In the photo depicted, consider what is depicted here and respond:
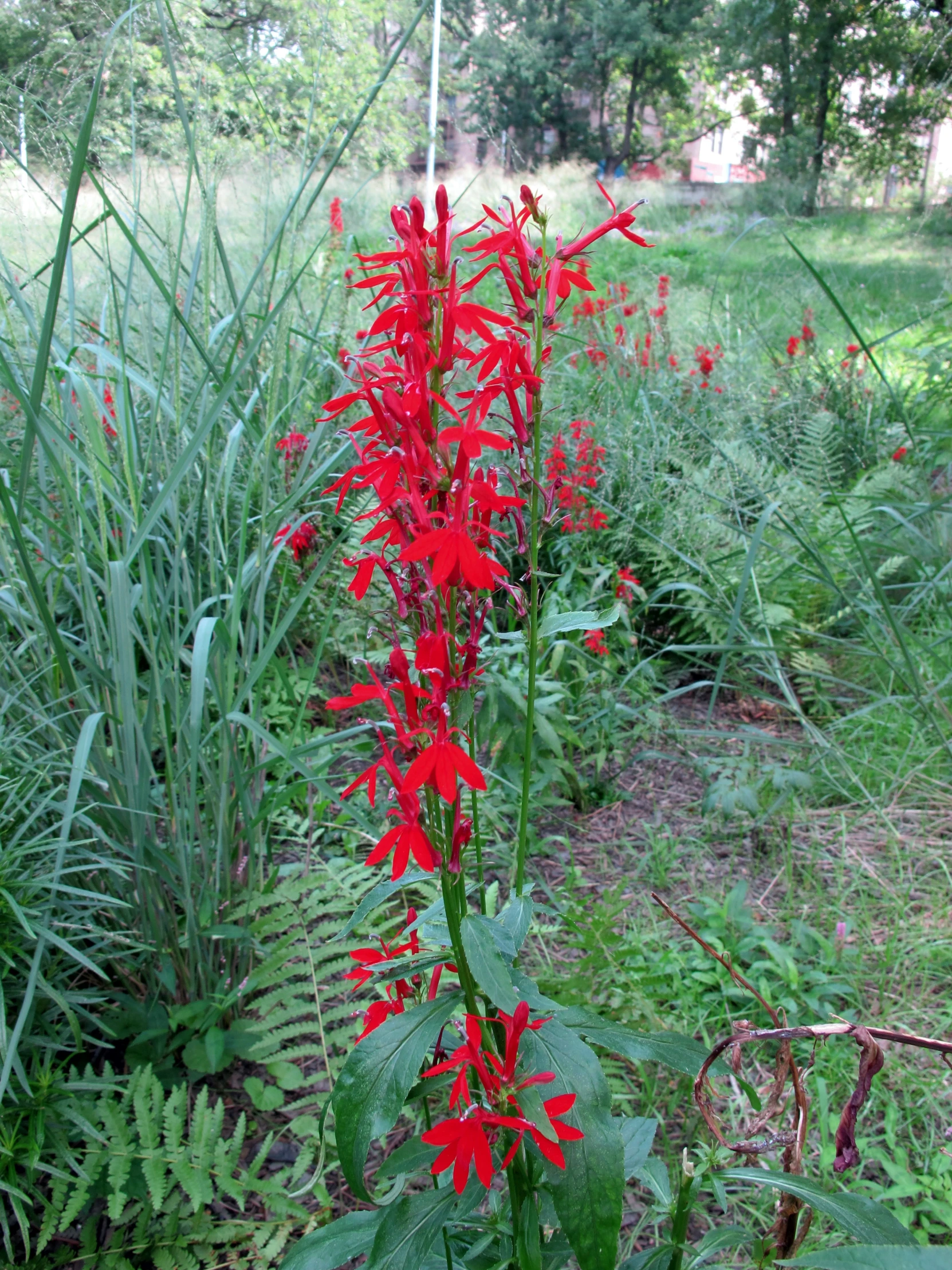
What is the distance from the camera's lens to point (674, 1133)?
142 centimetres

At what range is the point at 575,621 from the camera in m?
0.93

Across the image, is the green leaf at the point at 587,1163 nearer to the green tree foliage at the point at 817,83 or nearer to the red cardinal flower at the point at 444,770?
the red cardinal flower at the point at 444,770

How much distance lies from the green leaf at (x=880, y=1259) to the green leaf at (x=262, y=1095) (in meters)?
1.07

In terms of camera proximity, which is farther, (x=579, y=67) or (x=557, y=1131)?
(x=579, y=67)

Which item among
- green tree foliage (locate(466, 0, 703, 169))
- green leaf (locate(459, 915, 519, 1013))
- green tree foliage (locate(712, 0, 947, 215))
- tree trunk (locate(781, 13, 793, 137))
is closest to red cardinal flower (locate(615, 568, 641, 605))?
green leaf (locate(459, 915, 519, 1013))

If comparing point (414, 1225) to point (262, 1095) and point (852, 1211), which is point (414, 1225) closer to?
point (852, 1211)

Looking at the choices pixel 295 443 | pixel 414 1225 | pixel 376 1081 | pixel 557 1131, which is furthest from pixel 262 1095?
pixel 295 443

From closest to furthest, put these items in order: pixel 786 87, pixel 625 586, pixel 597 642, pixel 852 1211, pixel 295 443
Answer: pixel 852 1211
pixel 597 642
pixel 625 586
pixel 295 443
pixel 786 87

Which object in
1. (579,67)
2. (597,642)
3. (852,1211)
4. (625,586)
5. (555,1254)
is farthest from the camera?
(579,67)

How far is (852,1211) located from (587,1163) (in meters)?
0.28

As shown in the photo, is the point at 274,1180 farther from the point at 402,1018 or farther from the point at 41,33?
the point at 41,33

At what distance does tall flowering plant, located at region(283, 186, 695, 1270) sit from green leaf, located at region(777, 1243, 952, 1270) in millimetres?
187

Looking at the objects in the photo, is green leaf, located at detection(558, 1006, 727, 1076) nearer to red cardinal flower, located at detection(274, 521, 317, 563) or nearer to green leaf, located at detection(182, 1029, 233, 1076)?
green leaf, located at detection(182, 1029, 233, 1076)

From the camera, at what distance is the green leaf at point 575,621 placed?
910 millimetres
